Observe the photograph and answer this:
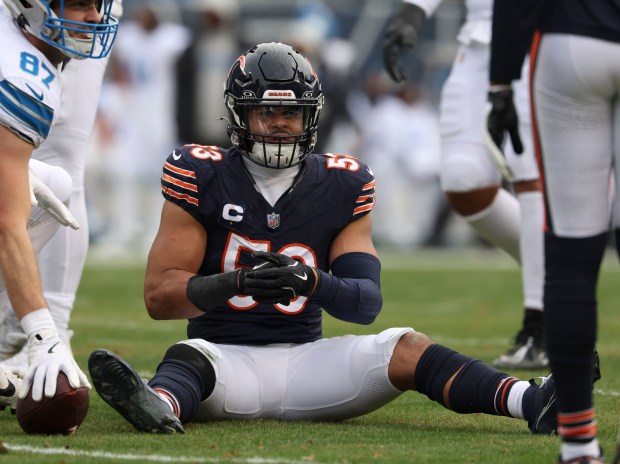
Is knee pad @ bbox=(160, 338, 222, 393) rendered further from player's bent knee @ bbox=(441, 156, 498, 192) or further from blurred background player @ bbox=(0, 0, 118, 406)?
player's bent knee @ bbox=(441, 156, 498, 192)

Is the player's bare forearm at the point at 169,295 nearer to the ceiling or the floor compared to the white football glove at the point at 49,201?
nearer to the floor

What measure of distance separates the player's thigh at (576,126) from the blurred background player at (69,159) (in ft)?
6.63

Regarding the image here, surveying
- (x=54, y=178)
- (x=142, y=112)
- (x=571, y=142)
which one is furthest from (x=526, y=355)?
(x=142, y=112)

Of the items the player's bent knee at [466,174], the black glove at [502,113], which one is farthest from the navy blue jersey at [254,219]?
the player's bent knee at [466,174]

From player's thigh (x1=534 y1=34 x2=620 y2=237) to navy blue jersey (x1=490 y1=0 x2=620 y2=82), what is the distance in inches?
1.0

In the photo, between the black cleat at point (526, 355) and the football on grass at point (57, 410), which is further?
the black cleat at point (526, 355)

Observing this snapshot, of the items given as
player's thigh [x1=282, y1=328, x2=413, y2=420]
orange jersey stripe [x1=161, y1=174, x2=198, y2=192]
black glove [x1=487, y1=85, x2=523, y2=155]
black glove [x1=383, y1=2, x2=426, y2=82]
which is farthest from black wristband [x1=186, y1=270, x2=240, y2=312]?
black glove [x1=383, y1=2, x2=426, y2=82]

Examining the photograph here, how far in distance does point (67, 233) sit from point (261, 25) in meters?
12.1

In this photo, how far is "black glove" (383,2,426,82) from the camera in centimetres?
528

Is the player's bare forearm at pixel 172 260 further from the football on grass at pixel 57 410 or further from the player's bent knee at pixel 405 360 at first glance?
the player's bent knee at pixel 405 360

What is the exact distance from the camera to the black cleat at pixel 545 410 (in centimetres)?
361

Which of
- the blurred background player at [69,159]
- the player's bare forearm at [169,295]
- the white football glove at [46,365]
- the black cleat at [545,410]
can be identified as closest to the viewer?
the white football glove at [46,365]

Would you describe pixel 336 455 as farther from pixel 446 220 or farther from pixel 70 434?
pixel 446 220

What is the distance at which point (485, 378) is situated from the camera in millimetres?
3730
